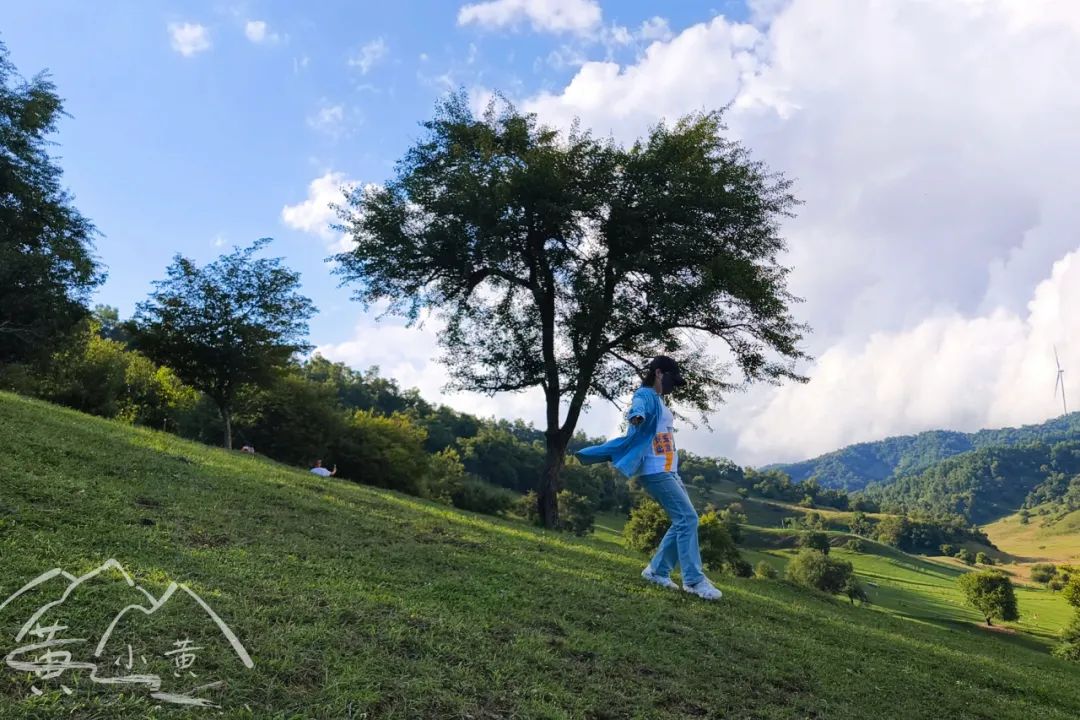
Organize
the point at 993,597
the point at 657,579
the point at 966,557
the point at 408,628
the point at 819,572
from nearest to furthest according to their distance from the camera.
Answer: the point at 408,628, the point at 657,579, the point at 993,597, the point at 819,572, the point at 966,557

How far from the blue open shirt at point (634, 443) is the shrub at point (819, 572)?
8435 cm

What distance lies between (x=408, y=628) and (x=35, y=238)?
30.4 metres

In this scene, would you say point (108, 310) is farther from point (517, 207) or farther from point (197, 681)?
point (197, 681)

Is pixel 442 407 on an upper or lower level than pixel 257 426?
upper

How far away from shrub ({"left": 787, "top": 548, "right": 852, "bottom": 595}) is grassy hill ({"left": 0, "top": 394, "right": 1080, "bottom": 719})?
270ft

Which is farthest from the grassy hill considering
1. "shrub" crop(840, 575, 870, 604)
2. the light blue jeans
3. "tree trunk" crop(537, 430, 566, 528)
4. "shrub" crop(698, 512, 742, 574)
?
"shrub" crop(840, 575, 870, 604)

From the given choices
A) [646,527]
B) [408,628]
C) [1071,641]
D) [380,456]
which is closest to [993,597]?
[1071,641]

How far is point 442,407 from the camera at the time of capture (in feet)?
426

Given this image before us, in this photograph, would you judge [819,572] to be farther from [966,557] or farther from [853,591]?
[966,557]

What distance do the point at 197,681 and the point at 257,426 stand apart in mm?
53027

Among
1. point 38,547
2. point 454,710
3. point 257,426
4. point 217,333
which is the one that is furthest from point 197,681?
point 257,426

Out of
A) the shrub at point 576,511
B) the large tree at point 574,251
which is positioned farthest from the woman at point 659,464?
the shrub at point 576,511

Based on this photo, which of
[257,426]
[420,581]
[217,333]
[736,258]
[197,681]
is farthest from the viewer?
[257,426]

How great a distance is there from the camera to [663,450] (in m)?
8.28
